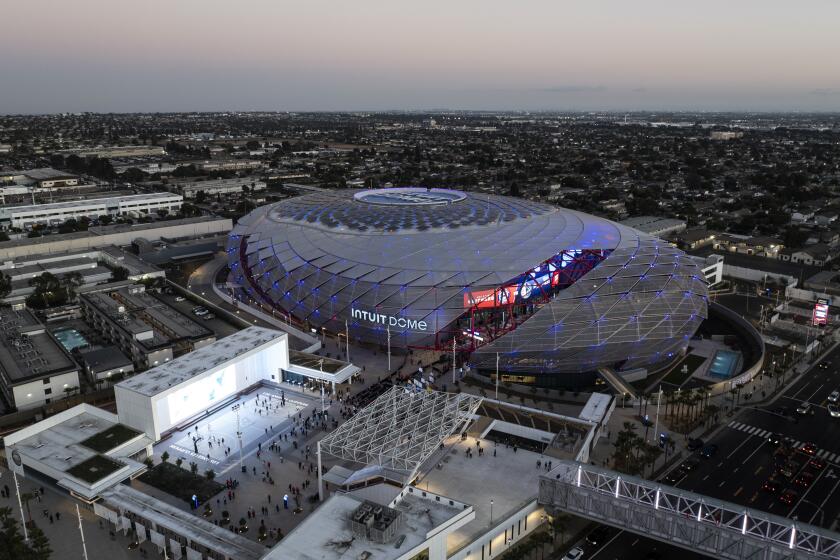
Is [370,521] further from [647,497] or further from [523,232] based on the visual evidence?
[523,232]

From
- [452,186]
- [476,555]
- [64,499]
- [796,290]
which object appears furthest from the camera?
[452,186]

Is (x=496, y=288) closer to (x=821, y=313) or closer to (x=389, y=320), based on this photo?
(x=389, y=320)

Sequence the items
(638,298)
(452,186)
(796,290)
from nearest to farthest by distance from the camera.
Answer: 1. (638,298)
2. (796,290)
3. (452,186)

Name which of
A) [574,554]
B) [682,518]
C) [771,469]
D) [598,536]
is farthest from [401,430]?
[771,469]

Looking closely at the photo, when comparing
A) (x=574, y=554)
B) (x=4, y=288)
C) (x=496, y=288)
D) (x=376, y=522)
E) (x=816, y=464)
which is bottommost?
(x=816, y=464)

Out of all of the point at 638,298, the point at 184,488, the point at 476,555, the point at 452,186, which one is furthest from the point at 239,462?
the point at 452,186

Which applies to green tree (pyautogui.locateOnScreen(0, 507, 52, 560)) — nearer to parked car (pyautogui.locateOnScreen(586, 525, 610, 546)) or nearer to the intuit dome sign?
parked car (pyautogui.locateOnScreen(586, 525, 610, 546))

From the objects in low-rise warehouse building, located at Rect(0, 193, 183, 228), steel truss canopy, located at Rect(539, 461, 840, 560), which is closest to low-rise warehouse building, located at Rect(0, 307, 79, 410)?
steel truss canopy, located at Rect(539, 461, 840, 560)
